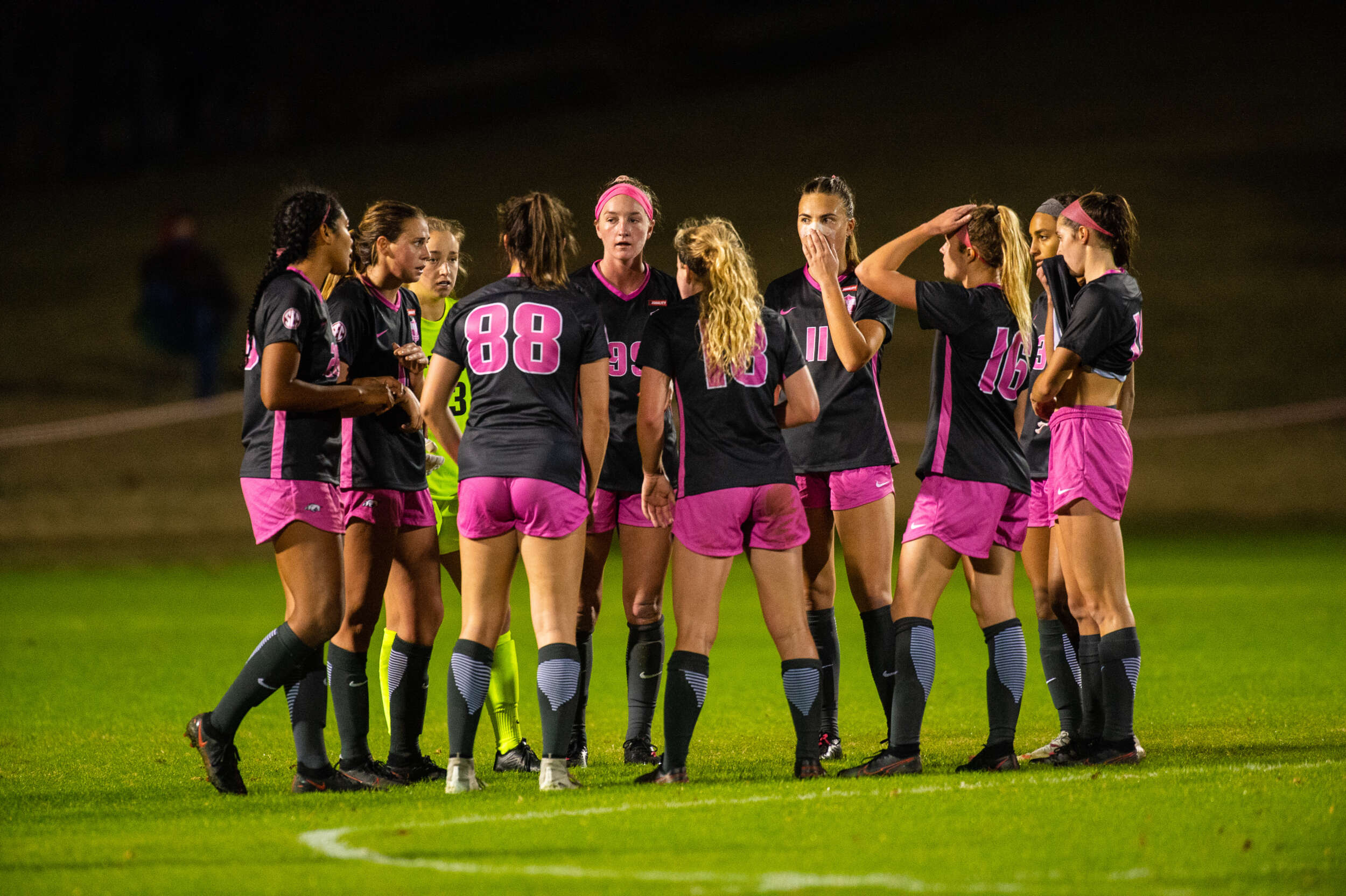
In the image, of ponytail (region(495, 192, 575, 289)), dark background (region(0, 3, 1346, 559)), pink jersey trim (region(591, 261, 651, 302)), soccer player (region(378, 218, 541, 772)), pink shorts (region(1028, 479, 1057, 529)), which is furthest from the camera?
dark background (region(0, 3, 1346, 559))

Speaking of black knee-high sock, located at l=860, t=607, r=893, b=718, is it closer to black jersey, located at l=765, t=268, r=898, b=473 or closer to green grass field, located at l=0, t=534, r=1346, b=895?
green grass field, located at l=0, t=534, r=1346, b=895

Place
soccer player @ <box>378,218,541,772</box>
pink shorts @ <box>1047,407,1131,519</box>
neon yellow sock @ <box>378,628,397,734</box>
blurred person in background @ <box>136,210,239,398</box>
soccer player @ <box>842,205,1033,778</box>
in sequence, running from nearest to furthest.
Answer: soccer player @ <box>842,205,1033,778</box> < pink shorts @ <box>1047,407,1131,519</box> < neon yellow sock @ <box>378,628,397,734</box> < soccer player @ <box>378,218,541,772</box> < blurred person in background @ <box>136,210,239,398</box>

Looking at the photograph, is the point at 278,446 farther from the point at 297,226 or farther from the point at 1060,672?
the point at 1060,672

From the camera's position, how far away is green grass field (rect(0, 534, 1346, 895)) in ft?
14.9

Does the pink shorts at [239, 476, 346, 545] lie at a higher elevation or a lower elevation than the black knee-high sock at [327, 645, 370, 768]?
higher

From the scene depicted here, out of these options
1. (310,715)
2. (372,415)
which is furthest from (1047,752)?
(372,415)

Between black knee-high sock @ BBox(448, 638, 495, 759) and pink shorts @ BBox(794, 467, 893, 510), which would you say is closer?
black knee-high sock @ BBox(448, 638, 495, 759)

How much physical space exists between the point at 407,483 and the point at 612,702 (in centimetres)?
287

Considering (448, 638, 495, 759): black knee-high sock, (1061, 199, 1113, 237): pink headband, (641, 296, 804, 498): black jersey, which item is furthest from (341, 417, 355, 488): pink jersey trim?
(1061, 199, 1113, 237): pink headband

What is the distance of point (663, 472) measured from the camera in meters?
6.22

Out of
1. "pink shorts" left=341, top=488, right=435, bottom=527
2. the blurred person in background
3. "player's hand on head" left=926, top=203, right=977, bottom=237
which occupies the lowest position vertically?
"pink shorts" left=341, top=488, right=435, bottom=527

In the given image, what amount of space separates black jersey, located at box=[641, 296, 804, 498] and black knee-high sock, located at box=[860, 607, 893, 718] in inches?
47.9

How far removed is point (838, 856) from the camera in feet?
15.5

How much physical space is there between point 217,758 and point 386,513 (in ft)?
4.10
